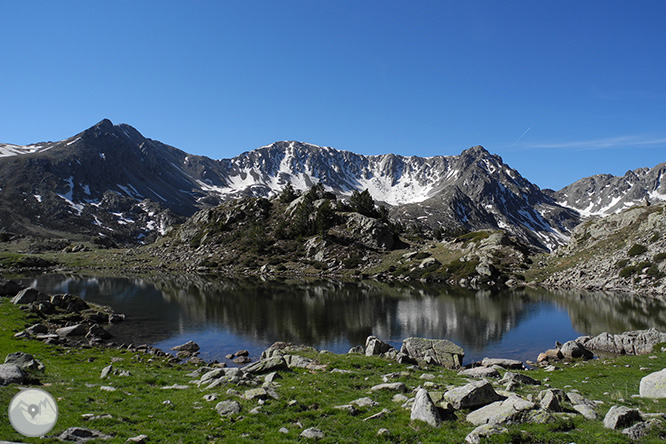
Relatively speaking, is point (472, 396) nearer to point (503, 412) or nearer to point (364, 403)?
point (503, 412)

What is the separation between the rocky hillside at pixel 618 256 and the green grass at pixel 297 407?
224 ft

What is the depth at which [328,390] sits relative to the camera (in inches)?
757

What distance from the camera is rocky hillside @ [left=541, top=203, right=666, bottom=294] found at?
263 ft

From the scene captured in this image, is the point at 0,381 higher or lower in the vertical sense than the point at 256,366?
higher

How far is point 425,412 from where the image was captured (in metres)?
14.1

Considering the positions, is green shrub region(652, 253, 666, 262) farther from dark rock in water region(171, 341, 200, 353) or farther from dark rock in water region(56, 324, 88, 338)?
dark rock in water region(56, 324, 88, 338)

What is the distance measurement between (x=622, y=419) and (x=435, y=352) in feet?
72.5

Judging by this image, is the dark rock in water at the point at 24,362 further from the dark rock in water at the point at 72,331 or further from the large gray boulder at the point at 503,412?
the large gray boulder at the point at 503,412

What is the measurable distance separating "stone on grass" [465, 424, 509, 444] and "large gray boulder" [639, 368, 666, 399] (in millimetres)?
10562

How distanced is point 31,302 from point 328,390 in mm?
50700

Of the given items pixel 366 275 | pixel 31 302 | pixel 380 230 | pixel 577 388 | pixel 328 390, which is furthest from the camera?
pixel 380 230

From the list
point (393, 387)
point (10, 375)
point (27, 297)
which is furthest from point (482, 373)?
point (27, 297)

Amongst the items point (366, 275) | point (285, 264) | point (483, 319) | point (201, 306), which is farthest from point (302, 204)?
point (483, 319)

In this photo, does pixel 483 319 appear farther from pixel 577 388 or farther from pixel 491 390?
pixel 491 390
